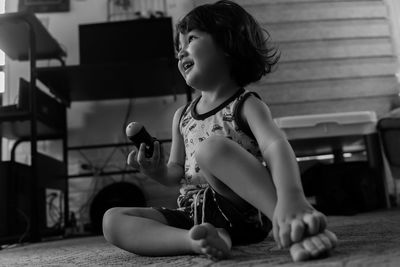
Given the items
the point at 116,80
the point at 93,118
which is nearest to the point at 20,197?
the point at 116,80

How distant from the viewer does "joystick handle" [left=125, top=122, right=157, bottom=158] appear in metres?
0.74

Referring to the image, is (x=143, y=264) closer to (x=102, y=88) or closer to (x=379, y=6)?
(x=102, y=88)

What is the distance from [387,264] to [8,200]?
1.36 m

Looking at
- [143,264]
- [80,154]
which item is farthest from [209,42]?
[80,154]

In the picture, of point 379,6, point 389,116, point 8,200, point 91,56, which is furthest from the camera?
point 379,6

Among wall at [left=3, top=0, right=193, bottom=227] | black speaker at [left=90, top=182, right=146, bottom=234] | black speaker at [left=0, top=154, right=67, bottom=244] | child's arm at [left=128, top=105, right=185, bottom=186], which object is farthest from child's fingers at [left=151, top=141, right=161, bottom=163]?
wall at [left=3, top=0, right=193, bottom=227]

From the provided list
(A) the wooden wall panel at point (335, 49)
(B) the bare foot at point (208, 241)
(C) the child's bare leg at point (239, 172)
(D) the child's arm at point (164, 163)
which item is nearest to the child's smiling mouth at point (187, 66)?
(D) the child's arm at point (164, 163)

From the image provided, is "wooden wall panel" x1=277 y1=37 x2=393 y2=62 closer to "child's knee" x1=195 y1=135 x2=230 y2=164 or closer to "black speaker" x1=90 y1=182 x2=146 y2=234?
"black speaker" x1=90 y1=182 x2=146 y2=234

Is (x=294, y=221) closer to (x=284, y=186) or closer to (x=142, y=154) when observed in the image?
(x=284, y=186)

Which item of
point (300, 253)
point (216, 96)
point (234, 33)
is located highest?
point (234, 33)

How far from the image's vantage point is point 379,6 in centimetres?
231

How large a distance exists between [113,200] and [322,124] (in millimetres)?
1070

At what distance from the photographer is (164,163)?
32.0 inches

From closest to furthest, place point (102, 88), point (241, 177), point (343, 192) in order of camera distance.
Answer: point (241, 177), point (343, 192), point (102, 88)
